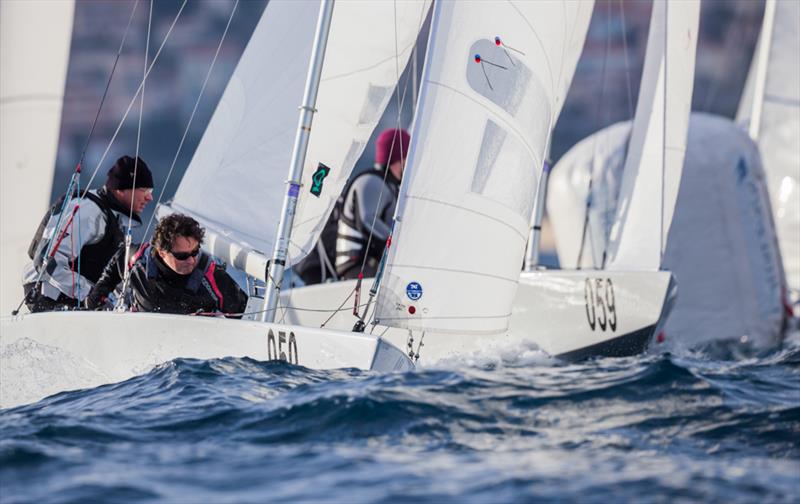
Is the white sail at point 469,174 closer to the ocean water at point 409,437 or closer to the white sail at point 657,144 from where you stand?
the ocean water at point 409,437

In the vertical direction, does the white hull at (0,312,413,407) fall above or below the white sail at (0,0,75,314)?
below

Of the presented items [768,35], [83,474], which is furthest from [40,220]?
[768,35]

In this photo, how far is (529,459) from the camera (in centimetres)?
303

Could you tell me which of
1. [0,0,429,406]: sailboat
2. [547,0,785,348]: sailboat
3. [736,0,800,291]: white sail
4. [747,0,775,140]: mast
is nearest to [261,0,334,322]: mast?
[0,0,429,406]: sailboat

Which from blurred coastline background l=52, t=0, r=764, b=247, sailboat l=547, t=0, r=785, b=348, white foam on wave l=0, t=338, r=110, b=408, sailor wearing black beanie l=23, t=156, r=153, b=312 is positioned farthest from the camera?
blurred coastline background l=52, t=0, r=764, b=247

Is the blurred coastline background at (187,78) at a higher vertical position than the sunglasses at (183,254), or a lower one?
higher

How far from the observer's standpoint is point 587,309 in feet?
21.4

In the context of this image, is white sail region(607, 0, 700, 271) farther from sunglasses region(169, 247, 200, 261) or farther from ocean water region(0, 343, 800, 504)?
sunglasses region(169, 247, 200, 261)

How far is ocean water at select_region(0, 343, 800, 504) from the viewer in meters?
2.77

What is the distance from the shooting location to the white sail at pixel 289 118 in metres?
5.49

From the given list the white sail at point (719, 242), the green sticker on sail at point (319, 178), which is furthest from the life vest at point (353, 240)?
the white sail at point (719, 242)

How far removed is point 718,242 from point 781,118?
7.59 ft

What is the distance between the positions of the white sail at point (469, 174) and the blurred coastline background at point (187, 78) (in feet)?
87.3

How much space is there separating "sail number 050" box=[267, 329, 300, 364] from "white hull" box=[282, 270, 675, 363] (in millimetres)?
2180
